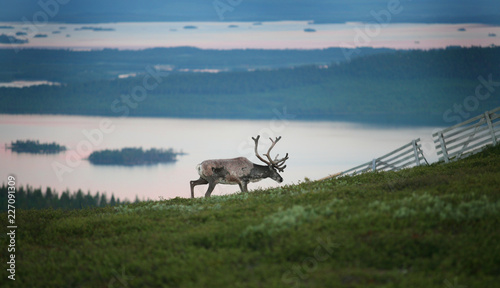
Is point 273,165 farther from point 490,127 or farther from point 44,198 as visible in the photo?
point 44,198

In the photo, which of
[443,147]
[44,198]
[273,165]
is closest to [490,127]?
[443,147]

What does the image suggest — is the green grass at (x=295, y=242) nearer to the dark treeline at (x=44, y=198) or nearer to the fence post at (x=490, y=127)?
the fence post at (x=490, y=127)

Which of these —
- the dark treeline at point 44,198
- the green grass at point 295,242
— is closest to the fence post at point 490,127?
the green grass at point 295,242

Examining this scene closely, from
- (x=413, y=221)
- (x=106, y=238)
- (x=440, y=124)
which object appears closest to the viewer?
(x=413, y=221)

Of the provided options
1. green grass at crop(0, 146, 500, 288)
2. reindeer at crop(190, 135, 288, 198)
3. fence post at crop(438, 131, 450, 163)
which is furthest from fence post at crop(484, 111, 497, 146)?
reindeer at crop(190, 135, 288, 198)

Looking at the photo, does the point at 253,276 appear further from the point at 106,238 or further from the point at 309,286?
the point at 106,238

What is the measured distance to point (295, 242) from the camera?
39.7ft

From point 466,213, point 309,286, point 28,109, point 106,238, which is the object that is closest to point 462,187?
point 466,213

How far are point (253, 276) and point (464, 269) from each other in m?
3.47

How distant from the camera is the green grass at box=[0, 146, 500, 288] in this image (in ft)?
35.2

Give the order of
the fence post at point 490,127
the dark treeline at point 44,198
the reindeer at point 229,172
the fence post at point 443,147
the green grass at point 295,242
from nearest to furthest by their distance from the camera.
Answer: the green grass at point 295,242 → the reindeer at point 229,172 → the fence post at point 490,127 → the fence post at point 443,147 → the dark treeline at point 44,198

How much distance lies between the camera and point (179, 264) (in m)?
11.9

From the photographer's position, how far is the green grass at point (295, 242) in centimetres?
1074

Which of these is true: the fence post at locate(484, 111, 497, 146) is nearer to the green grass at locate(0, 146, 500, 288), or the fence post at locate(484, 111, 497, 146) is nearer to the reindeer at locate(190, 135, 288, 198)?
the green grass at locate(0, 146, 500, 288)
